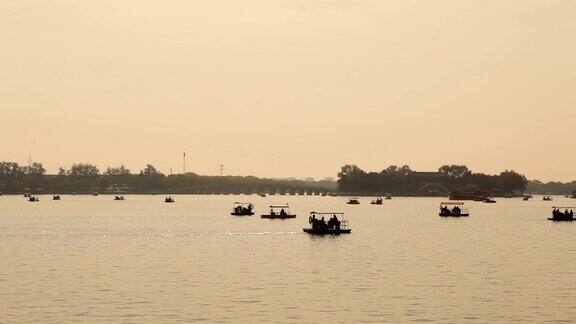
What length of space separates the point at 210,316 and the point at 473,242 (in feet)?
266

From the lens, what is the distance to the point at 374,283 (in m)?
77.7

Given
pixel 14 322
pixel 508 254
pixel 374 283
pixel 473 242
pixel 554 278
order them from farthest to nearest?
pixel 473 242
pixel 508 254
pixel 554 278
pixel 374 283
pixel 14 322

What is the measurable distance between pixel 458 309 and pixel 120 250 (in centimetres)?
5874

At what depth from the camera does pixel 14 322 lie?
55.9 m

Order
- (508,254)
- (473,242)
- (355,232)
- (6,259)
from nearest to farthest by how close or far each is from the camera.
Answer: (6,259), (508,254), (473,242), (355,232)

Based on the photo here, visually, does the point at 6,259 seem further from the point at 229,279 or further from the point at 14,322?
the point at 14,322

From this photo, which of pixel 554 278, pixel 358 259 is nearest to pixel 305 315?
pixel 554 278

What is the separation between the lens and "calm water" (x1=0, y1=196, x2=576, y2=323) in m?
60.7

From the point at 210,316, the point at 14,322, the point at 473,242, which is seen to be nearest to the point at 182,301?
the point at 210,316

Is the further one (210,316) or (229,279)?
(229,279)

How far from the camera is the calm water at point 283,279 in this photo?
199 feet

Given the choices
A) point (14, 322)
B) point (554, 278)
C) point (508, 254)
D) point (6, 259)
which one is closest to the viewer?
point (14, 322)

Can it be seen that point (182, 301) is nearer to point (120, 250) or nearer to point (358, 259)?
point (358, 259)

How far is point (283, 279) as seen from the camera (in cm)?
8006
